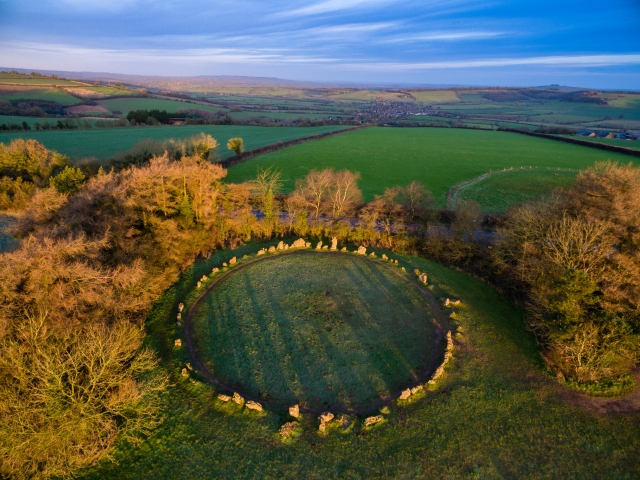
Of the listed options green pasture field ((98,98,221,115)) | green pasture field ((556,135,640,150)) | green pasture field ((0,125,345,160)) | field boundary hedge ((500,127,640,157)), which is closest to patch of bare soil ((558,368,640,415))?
green pasture field ((0,125,345,160))

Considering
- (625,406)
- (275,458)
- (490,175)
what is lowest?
(275,458)

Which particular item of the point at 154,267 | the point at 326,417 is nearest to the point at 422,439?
the point at 326,417

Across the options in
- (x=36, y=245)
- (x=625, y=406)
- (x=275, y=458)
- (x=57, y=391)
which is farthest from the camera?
(x=36, y=245)

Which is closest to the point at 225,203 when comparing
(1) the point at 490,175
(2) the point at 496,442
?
(2) the point at 496,442

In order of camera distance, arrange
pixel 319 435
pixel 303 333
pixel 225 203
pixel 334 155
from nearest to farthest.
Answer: pixel 319 435 → pixel 303 333 → pixel 225 203 → pixel 334 155

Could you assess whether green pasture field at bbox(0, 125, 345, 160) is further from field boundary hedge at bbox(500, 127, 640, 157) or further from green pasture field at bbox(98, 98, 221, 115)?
field boundary hedge at bbox(500, 127, 640, 157)

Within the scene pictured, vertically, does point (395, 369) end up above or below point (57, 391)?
below

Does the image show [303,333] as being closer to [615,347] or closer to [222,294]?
[222,294]

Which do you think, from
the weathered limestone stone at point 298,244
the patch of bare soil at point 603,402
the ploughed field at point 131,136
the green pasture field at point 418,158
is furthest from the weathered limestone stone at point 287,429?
the ploughed field at point 131,136
